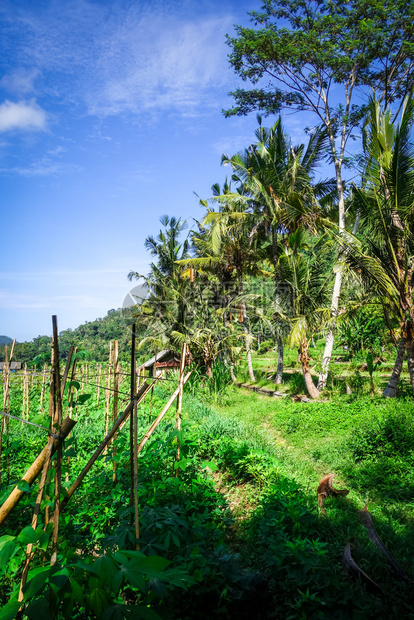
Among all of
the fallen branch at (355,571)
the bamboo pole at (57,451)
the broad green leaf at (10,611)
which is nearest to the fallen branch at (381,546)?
the fallen branch at (355,571)

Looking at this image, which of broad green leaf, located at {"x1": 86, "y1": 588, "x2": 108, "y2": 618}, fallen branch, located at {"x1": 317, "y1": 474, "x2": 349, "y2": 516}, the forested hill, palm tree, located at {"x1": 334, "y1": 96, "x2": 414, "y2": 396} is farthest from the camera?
the forested hill

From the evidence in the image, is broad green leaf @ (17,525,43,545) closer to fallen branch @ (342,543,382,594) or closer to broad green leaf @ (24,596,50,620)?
broad green leaf @ (24,596,50,620)

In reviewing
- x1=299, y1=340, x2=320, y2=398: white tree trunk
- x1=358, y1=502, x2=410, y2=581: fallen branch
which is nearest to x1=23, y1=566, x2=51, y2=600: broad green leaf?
x1=358, y1=502, x2=410, y2=581: fallen branch

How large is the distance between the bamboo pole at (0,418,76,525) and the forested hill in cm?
1608

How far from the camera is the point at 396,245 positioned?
5.96 metres

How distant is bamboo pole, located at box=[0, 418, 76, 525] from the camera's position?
1.33 metres

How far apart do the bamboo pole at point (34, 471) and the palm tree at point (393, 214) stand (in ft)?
18.5

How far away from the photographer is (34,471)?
4.65 feet

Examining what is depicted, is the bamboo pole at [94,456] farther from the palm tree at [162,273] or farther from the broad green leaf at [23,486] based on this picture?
the palm tree at [162,273]

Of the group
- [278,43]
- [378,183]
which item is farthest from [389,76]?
[378,183]

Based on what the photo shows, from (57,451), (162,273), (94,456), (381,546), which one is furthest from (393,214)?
(162,273)

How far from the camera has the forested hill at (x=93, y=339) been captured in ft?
73.9

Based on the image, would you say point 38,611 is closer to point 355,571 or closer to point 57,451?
point 57,451

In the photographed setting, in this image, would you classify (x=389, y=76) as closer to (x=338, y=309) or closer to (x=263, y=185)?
(x=263, y=185)
